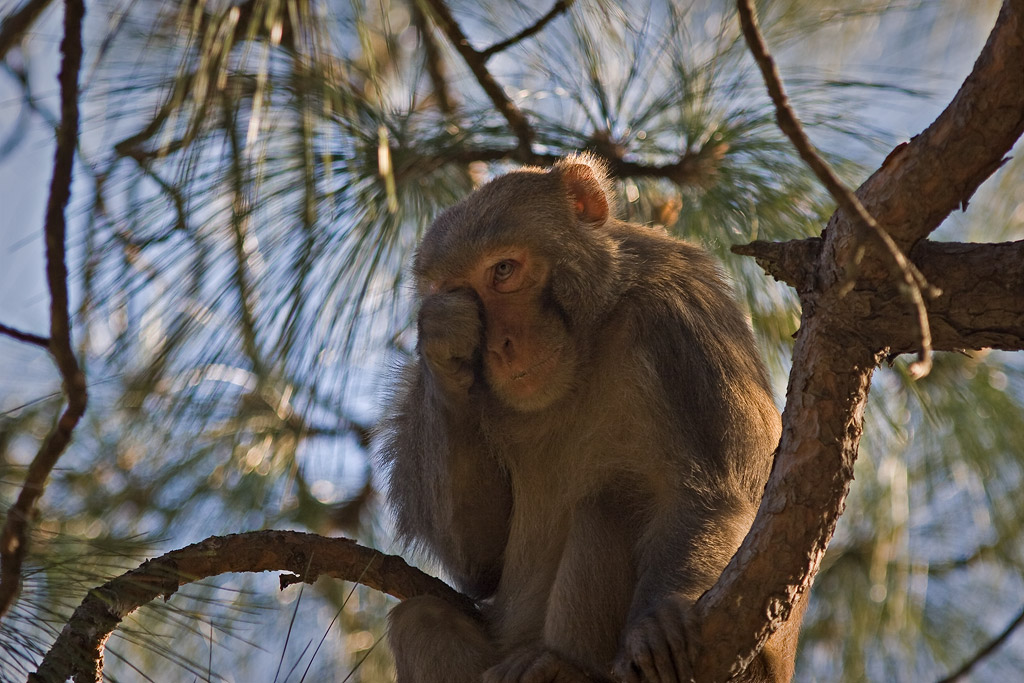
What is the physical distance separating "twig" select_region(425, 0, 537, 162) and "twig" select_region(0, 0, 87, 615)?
43.5 inches

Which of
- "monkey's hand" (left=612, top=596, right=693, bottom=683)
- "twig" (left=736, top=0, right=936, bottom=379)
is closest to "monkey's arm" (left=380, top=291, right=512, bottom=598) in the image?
"monkey's hand" (left=612, top=596, right=693, bottom=683)

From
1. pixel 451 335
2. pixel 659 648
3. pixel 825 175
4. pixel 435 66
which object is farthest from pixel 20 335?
pixel 435 66

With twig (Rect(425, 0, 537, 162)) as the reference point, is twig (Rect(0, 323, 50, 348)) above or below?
below

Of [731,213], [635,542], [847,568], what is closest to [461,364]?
[635,542]

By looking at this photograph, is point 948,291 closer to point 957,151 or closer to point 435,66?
point 957,151

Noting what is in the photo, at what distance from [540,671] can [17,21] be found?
193cm

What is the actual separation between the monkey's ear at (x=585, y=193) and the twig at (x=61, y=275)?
5.01 ft

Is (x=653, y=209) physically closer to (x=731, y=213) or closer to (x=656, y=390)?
(x=731, y=213)

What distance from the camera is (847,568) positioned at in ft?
16.7

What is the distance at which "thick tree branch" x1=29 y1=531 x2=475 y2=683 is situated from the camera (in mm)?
2357

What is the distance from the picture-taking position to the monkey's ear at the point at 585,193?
3271 millimetres

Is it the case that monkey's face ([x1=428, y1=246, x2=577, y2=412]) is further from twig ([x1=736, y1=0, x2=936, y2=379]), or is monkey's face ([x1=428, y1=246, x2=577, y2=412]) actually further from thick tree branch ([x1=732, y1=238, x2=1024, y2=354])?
twig ([x1=736, y1=0, x2=936, y2=379])

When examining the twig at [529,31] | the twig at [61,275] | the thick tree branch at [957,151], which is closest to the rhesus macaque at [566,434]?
the twig at [529,31]

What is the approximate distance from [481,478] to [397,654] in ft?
1.80
